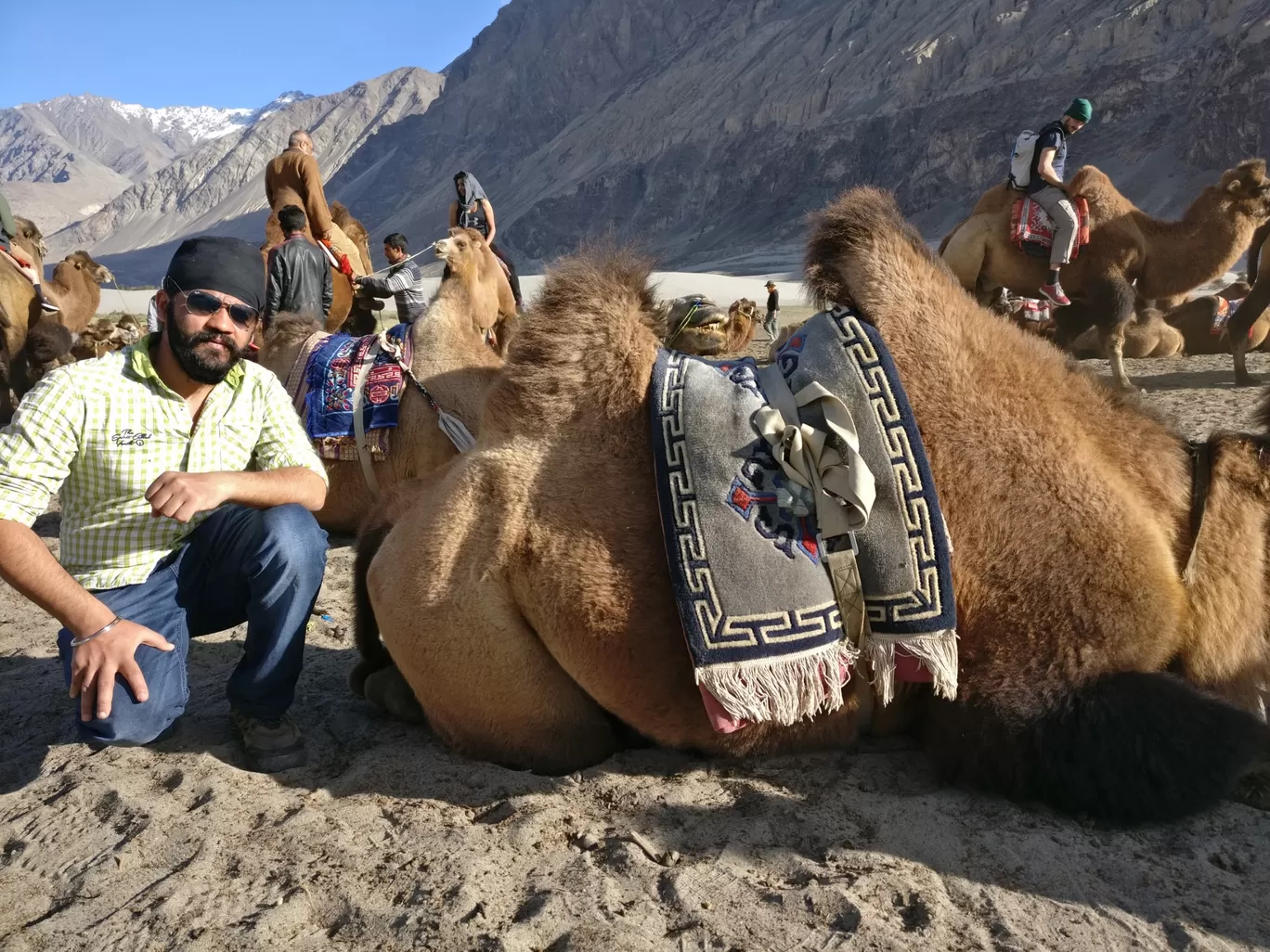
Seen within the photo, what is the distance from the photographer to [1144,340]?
11094 mm

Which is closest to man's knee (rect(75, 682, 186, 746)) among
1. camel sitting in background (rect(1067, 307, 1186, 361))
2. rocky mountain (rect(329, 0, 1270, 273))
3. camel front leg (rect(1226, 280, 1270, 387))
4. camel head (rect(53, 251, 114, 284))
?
camel front leg (rect(1226, 280, 1270, 387))

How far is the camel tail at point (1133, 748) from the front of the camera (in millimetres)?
2246

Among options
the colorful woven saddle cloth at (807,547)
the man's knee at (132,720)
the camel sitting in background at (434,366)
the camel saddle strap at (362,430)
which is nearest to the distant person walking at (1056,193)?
the camel sitting in background at (434,366)

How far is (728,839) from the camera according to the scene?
7.79 feet

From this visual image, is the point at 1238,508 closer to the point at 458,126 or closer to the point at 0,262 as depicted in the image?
the point at 0,262

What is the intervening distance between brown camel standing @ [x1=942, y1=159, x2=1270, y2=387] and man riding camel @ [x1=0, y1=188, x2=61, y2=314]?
980 cm

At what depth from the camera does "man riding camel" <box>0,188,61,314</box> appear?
9913 mm

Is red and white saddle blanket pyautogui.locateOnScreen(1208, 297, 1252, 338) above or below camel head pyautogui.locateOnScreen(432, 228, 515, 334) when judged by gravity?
below

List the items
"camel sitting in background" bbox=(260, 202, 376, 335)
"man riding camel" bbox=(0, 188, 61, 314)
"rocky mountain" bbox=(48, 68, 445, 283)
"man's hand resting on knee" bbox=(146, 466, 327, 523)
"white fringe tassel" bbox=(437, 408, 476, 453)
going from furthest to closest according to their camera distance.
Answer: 1. "rocky mountain" bbox=(48, 68, 445, 283)
2. "man riding camel" bbox=(0, 188, 61, 314)
3. "camel sitting in background" bbox=(260, 202, 376, 335)
4. "white fringe tassel" bbox=(437, 408, 476, 453)
5. "man's hand resting on knee" bbox=(146, 466, 327, 523)

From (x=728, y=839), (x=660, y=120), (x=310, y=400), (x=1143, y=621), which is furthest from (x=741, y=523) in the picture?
(x=660, y=120)

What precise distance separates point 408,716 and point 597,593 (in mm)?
996

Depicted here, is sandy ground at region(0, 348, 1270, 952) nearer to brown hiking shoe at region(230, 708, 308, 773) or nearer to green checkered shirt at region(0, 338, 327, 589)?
brown hiking shoe at region(230, 708, 308, 773)

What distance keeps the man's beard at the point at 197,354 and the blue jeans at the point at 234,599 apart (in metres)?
0.44

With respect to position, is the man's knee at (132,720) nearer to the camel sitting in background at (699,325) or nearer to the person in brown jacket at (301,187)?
the camel sitting in background at (699,325)
